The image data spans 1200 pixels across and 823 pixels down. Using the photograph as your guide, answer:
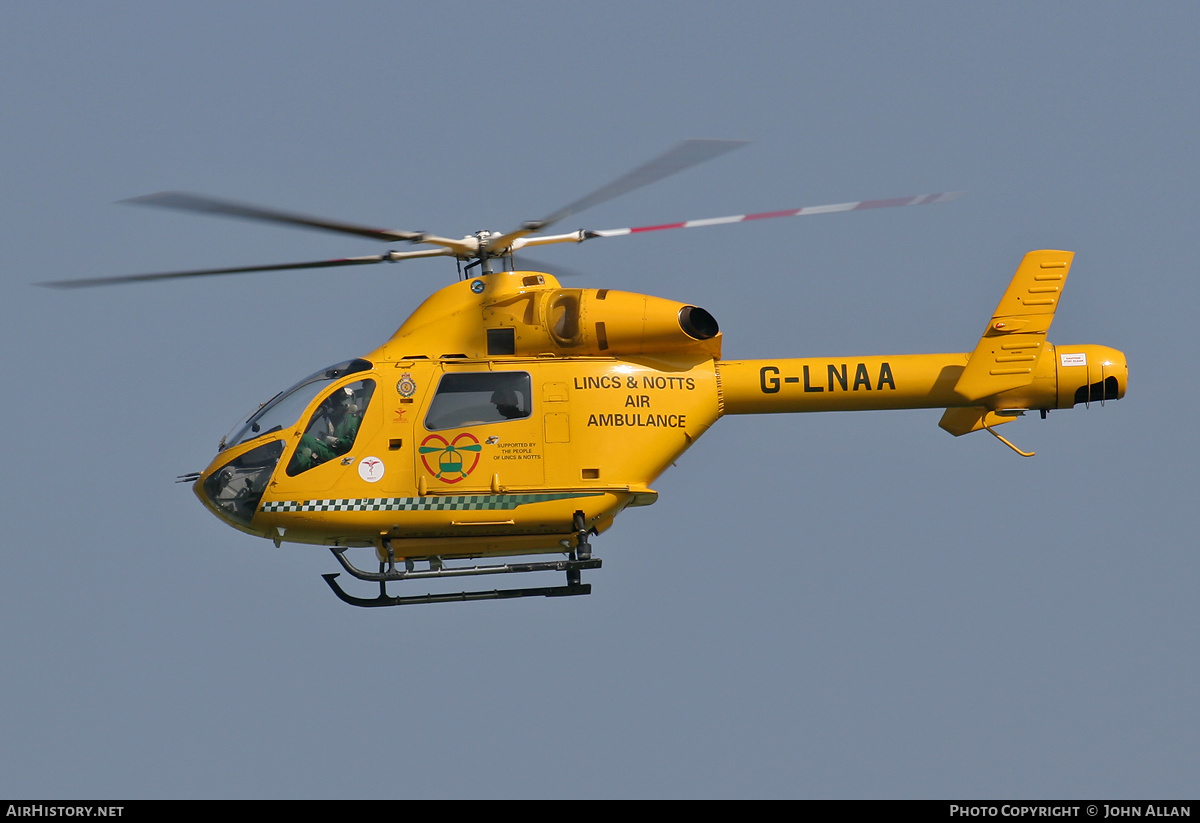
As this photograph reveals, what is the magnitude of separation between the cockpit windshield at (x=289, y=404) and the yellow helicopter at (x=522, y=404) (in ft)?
0.07

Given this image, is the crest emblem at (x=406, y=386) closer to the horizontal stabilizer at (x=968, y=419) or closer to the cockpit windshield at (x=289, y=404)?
the cockpit windshield at (x=289, y=404)

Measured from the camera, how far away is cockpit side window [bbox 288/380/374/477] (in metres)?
14.6

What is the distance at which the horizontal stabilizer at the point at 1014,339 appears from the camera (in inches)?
603

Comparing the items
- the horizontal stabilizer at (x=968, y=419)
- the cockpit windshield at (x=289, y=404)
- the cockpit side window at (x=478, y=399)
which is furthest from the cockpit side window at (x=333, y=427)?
the horizontal stabilizer at (x=968, y=419)

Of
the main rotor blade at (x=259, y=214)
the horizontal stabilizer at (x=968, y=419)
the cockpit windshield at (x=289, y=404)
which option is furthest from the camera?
the horizontal stabilizer at (x=968, y=419)

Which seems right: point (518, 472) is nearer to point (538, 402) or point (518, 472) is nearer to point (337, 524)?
point (538, 402)

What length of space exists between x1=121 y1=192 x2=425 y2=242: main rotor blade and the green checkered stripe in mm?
2243

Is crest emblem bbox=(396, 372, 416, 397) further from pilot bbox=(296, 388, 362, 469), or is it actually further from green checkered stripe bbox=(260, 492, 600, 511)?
green checkered stripe bbox=(260, 492, 600, 511)

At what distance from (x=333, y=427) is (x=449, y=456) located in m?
1.05

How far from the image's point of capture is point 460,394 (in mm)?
14750

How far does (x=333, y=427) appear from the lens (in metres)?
14.7
